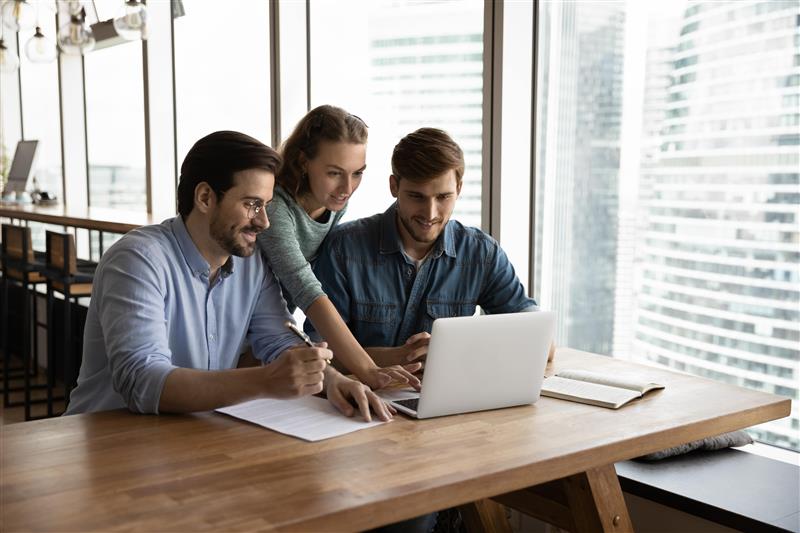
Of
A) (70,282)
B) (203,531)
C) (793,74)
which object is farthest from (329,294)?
(70,282)

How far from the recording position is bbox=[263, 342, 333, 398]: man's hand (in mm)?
1628

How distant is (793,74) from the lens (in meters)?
2.44

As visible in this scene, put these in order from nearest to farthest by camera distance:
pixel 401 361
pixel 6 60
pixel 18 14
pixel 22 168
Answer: pixel 401 361, pixel 18 14, pixel 6 60, pixel 22 168

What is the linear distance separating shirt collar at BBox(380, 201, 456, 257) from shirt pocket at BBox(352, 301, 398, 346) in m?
0.16

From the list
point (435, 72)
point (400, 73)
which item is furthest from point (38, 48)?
point (435, 72)

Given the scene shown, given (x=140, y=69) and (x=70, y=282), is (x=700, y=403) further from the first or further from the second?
(x=140, y=69)

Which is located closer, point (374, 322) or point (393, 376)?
point (393, 376)

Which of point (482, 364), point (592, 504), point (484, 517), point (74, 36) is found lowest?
point (484, 517)

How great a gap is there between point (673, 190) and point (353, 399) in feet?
4.95

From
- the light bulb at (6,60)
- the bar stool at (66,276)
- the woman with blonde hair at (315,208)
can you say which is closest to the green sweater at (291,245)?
the woman with blonde hair at (315,208)

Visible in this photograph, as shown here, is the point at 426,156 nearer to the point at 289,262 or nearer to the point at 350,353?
the point at 289,262

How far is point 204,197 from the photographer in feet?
6.41

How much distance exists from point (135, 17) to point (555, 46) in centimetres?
233

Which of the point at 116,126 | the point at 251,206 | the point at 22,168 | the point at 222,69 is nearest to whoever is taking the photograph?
the point at 251,206
